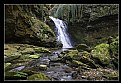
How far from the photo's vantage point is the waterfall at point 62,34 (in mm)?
16931

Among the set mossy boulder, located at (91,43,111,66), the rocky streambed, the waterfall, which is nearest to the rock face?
the waterfall

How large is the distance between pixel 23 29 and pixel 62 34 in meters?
5.51

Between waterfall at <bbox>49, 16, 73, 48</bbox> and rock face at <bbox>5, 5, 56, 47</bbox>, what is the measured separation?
168cm

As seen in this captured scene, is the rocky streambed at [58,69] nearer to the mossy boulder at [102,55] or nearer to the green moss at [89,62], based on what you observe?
the green moss at [89,62]

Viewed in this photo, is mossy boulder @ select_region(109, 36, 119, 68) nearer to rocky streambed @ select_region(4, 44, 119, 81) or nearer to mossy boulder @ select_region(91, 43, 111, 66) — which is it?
mossy boulder @ select_region(91, 43, 111, 66)

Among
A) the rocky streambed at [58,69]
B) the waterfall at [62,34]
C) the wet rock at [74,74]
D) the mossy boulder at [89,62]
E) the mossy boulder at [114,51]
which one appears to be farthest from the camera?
the waterfall at [62,34]

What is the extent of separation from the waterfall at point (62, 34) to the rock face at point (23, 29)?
1677 mm

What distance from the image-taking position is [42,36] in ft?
48.4

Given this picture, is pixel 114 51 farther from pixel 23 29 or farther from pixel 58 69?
pixel 23 29

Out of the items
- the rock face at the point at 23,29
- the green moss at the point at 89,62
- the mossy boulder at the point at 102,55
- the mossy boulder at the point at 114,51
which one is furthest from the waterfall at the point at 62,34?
the green moss at the point at 89,62

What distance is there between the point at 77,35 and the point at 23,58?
1108cm

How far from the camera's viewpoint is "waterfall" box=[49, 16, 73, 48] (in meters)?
16.9

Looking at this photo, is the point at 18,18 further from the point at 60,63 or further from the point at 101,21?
the point at 101,21

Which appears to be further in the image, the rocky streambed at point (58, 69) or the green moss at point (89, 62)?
the green moss at point (89, 62)
